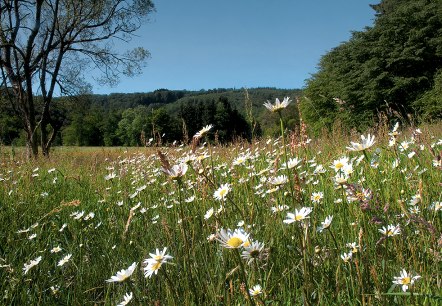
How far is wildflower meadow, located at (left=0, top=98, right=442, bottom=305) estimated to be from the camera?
1061mm

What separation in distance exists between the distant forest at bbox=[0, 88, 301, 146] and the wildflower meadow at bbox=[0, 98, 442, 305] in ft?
1.38

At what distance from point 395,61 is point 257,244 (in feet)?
101

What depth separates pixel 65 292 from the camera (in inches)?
72.1

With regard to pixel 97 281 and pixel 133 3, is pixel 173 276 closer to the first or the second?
pixel 97 281

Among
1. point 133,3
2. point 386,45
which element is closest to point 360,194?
point 133,3

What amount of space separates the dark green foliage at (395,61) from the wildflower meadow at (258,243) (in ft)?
81.7

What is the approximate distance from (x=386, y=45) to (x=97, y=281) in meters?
30.7

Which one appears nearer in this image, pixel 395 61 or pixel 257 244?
pixel 257 244

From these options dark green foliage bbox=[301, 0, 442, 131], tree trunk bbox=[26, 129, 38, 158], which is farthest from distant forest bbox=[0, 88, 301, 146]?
dark green foliage bbox=[301, 0, 442, 131]

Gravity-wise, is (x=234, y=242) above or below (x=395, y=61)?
below

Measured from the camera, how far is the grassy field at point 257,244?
3.49 ft

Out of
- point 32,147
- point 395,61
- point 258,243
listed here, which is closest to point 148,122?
point 258,243

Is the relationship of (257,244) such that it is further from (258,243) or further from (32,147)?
(32,147)

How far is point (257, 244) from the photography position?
0.88m
